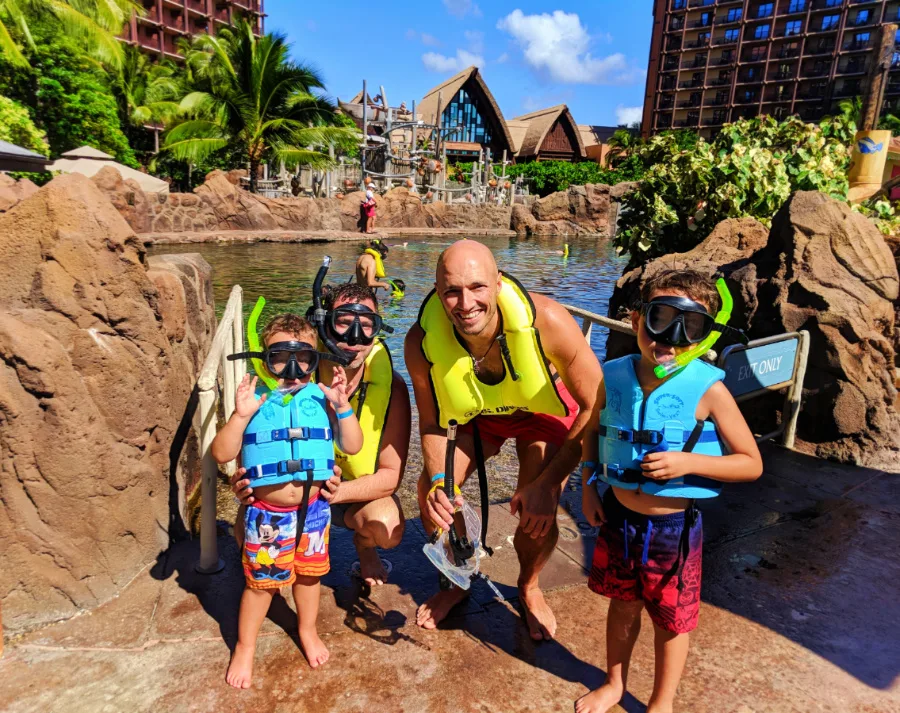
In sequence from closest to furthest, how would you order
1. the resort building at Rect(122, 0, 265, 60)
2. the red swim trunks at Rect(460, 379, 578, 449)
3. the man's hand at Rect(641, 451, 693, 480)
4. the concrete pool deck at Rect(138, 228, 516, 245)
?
1. the man's hand at Rect(641, 451, 693, 480)
2. the red swim trunks at Rect(460, 379, 578, 449)
3. the concrete pool deck at Rect(138, 228, 516, 245)
4. the resort building at Rect(122, 0, 265, 60)

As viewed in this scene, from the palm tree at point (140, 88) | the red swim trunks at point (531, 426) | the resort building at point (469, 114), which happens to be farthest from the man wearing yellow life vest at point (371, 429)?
the resort building at point (469, 114)

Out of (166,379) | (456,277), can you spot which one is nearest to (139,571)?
(166,379)

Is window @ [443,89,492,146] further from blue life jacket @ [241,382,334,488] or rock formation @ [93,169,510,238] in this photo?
blue life jacket @ [241,382,334,488]

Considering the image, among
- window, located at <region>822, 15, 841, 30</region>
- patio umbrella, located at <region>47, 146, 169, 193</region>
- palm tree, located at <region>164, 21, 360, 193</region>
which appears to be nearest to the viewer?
patio umbrella, located at <region>47, 146, 169, 193</region>

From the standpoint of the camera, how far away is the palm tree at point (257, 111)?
2409 cm

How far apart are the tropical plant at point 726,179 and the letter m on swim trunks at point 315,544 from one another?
7160 millimetres

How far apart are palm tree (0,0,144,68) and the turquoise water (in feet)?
21.3

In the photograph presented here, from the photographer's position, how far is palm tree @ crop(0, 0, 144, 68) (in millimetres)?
17250

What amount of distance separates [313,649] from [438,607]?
553 millimetres

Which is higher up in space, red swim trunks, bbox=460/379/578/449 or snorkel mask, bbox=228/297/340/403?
snorkel mask, bbox=228/297/340/403

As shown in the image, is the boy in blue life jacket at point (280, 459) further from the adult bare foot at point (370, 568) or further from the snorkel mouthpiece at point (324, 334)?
the adult bare foot at point (370, 568)

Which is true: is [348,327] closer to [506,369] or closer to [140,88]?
[506,369]

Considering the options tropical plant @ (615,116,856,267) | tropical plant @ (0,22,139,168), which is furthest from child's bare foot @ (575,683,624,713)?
tropical plant @ (0,22,139,168)

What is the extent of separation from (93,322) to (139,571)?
1094 millimetres
